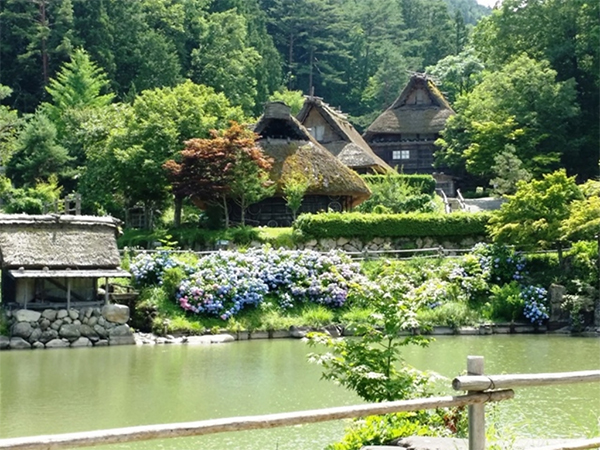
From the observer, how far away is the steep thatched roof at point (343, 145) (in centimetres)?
4644

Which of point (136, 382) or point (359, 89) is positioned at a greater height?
point (359, 89)

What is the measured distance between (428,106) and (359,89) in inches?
866

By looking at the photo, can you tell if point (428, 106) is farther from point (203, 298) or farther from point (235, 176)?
point (203, 298)

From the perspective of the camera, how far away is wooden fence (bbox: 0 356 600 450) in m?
6.45

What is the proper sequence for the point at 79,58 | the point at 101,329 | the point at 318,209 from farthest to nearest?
1. the point at 79,58
2. the point at 318,209
3. the point at 101,329

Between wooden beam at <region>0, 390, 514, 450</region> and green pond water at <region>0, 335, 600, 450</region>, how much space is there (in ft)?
8.05

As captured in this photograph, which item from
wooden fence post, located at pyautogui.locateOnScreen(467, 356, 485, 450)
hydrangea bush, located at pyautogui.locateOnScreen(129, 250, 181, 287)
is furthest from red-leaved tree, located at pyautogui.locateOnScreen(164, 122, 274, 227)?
wooden fence post, located at pyautogui.locateOnScreen(467, 356, 485, 450)

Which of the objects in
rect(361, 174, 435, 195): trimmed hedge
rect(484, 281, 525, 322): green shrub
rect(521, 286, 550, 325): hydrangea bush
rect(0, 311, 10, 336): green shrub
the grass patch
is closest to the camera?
rect(0, 311, 10, 336): green shrub

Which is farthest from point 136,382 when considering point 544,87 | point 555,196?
point 544,87

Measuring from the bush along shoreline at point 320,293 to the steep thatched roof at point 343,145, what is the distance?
16.8 m

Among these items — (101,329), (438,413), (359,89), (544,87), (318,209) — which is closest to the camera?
(438,413)

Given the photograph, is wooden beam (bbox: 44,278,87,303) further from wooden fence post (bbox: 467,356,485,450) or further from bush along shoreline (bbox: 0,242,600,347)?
wooden fence post (bbox: 467,356,485,450)

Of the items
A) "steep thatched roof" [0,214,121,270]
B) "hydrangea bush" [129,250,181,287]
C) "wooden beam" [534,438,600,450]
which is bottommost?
"wooden beam" [534,438,600,450]

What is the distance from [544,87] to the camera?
44.9 metres
